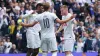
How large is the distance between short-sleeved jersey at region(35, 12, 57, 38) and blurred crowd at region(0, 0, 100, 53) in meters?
6.77

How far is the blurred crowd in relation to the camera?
2381cm

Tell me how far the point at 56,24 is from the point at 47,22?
429 inches

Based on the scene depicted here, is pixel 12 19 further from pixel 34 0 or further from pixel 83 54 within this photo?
pixel 83 54

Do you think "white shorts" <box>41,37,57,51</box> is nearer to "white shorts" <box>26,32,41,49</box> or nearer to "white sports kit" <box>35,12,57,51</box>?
"white sports kit" <box>35,12,57,51</box>

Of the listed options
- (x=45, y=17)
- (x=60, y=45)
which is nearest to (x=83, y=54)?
(x=60, y=45)

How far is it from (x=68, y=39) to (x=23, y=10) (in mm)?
8647

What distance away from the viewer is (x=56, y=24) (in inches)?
1021

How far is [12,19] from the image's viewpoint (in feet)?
82.5

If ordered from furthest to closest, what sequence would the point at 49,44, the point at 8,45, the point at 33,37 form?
1. the point at 8,45
2. the point at 33,37
3. the point at 49,44

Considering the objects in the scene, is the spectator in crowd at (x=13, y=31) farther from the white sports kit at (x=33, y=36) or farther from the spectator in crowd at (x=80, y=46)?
the white sports kit at (x=33, y=36)

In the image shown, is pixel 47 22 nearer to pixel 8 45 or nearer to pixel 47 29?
pixel 47 29

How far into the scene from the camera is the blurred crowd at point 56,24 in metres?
23.8

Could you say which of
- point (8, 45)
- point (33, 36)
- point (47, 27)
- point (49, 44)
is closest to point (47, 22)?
point (47, 27)

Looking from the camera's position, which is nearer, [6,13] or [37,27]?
[37,27]
